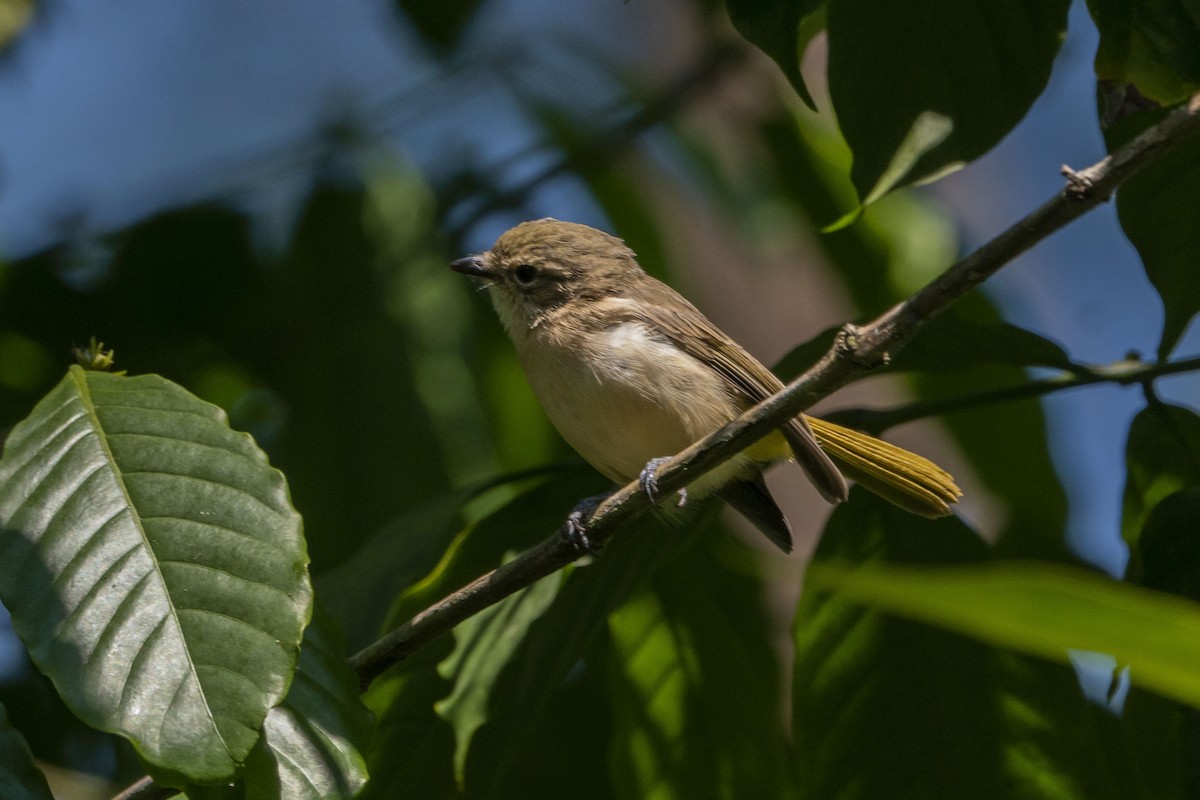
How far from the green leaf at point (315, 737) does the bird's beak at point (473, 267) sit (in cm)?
190

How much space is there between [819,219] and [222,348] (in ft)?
6.13

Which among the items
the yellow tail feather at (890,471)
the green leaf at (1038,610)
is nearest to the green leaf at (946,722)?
the yellow tail feather at (890,471)

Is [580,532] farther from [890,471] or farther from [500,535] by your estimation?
[890,471]

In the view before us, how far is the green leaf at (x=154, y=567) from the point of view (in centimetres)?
156

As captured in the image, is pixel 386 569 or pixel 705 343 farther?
pixel 705 343

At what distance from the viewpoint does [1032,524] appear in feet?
9.64

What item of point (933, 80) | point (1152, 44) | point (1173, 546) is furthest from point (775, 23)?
point (1173, 546)

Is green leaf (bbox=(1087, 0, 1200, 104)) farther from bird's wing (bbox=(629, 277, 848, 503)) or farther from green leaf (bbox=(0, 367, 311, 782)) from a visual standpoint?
green leaf (bbox=(0, 367, 311, 782))

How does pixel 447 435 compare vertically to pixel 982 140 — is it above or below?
above

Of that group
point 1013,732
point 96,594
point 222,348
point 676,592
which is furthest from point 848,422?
point 222,348

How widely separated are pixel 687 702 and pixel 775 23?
134cm

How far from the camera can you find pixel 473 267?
11.9 ft

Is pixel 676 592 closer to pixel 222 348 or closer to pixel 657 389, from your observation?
pixel 657 389

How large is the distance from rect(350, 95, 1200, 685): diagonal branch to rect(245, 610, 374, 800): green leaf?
0.13 meters
